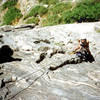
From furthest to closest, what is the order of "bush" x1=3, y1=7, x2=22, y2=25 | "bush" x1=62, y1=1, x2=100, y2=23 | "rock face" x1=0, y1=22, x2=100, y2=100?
1. "bush" x1=3, y1=7, x2=22, y2=25
2. "bush" x1=62, y1=1, x2=100, y2=23
3. "rock face" x1=0, y1=22, x2=100, y2=100

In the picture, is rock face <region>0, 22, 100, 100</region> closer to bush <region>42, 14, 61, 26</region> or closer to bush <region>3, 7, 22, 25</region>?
bush <region>42, 14, 61, 26</region>

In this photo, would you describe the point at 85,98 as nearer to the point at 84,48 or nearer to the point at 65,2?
the point at 84,48

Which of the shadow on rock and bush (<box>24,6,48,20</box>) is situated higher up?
bush (<box>24,6,48,20</box>)

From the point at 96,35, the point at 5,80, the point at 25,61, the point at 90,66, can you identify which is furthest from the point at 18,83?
the point at 96,35

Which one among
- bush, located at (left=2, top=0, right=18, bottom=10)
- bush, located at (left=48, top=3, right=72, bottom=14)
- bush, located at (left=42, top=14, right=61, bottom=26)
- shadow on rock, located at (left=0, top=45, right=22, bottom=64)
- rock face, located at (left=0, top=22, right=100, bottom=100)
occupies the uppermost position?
bush, located at (left=2, top=0, right=18, bottom=10)

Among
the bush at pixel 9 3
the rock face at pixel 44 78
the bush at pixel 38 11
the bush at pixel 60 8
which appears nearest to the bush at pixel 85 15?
the bush at pixel 60 8

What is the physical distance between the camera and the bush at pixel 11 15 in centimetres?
2584

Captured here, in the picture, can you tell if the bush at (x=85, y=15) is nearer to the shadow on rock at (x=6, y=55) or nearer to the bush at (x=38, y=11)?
the bush at (x=38, y=11)

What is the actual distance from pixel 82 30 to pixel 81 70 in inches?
307

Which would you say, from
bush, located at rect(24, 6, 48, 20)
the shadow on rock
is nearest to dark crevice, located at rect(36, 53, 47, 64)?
the shadow on rock

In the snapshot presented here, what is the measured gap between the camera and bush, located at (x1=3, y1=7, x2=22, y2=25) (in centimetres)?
2584

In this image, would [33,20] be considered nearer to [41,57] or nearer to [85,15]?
Result: [85,15]

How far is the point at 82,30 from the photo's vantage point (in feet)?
47.4

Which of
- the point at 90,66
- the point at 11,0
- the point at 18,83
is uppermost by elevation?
the point at 11,0
